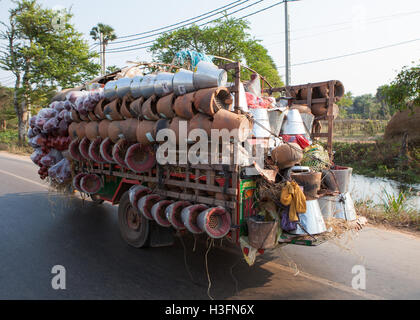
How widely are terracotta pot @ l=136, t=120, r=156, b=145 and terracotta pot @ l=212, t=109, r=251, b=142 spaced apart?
109cm

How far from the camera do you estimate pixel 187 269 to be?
413 cm

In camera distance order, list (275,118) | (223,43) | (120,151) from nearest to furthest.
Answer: (275,118) → (120,151) → (223,43)

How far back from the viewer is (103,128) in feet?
16.0

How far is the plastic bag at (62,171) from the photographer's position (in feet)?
20.3

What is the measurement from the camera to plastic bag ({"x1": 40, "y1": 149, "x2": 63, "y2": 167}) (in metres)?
6.40

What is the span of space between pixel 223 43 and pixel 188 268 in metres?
16.7

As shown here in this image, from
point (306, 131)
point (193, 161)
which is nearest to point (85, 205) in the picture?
point (193, 161)

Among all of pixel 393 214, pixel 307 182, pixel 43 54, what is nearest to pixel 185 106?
pixel 307 182

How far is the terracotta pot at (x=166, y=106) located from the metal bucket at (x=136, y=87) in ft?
1.81

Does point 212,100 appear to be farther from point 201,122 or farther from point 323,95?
point 323,95

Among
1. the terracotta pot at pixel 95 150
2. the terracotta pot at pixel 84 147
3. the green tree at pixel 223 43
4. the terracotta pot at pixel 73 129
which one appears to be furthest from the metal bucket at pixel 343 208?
the green tree at pixel 223 43

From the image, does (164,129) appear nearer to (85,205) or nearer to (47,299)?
(47,299)

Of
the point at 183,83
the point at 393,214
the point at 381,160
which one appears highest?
the point at 183,83

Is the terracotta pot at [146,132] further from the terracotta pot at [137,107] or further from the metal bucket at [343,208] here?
the metal bucket at [343,208]
